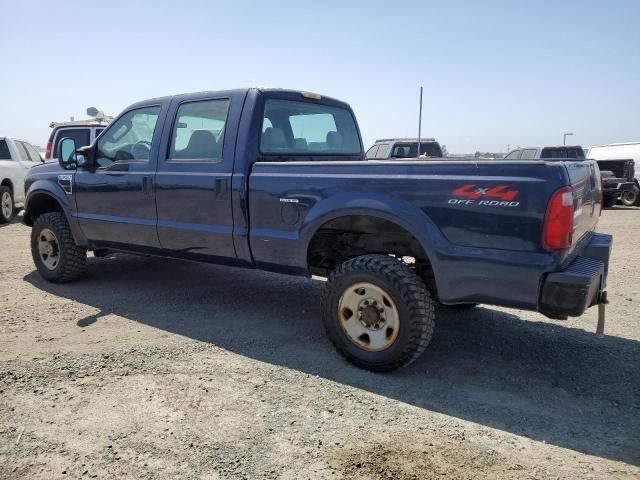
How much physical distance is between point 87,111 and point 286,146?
11.5 m

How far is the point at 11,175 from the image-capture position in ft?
37.0

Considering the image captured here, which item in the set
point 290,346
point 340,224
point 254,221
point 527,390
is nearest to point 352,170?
point 340,224

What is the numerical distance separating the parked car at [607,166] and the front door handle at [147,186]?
41.4 ft

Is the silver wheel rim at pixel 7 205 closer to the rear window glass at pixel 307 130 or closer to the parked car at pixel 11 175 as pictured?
the parked car at pixel 11 175

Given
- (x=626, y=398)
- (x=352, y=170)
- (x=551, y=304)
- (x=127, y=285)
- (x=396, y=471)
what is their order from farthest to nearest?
(x=127, y=285)
(x=352, y=170)
(x=626, y=398)
(x=551, y=304)
(x=396, y=471)

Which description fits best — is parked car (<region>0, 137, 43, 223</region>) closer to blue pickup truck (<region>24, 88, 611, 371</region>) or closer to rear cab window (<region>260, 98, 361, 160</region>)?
blue pickup truck (<region>24, 88, 611, 371</region>)

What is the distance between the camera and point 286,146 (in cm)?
448

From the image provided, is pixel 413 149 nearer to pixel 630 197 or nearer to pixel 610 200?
pixel 610 200

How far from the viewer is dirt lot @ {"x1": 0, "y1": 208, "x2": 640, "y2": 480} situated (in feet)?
8.19

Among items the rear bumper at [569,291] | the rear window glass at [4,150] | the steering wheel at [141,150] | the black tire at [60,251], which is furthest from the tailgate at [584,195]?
the rear window glass at [4,150]

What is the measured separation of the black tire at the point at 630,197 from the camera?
16766mm

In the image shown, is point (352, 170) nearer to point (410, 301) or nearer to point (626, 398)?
point (410, 301)

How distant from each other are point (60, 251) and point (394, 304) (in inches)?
159

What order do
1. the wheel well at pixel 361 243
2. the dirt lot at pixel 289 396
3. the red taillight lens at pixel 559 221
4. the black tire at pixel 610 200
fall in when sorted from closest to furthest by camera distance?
the dirt lot at pixel 289 396 → the red taillight lens at pixel 559 221 → the wheel well at pixel 361 243 → the black tire at pixel 610 200
